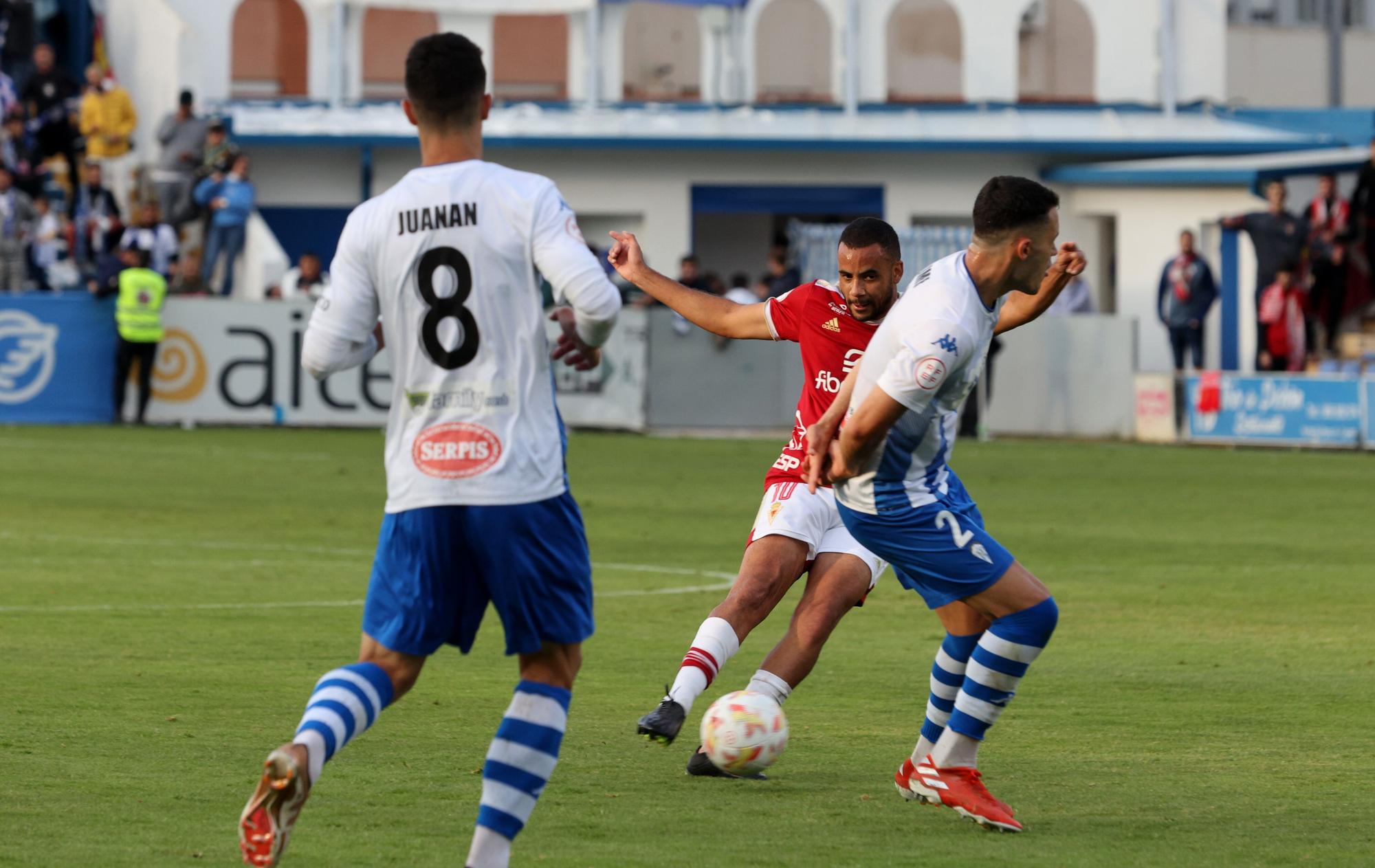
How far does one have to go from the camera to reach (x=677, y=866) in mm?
5711

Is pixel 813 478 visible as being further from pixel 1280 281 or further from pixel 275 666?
pixel 1280 281

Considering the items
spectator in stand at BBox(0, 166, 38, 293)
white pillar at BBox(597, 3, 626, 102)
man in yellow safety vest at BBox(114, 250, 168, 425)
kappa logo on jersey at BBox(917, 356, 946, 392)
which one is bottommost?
kappa logo on jersey at BBox(917, 356, 946, 392)

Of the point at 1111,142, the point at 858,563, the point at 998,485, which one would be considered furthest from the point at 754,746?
the point at 1111,142

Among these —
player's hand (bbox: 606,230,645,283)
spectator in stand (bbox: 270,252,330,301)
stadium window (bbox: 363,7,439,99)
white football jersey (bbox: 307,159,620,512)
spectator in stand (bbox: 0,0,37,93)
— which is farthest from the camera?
stadium window (bbox: 363,7,439,99)

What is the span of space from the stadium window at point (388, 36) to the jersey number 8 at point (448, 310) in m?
36.2

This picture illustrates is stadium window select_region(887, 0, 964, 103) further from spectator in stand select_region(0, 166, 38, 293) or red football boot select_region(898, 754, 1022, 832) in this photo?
Result: red football boot select_region(898, 754, 1022, 832)

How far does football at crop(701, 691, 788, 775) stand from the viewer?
680 cm

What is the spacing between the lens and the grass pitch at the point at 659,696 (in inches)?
241

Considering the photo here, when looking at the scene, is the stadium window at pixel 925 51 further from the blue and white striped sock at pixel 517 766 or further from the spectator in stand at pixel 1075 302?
the blue and white striped sock at pixel 517 766

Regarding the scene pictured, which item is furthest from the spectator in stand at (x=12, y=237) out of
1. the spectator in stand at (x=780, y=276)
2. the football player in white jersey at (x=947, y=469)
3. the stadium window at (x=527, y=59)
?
the football player in white jersey at (x=947, y=469)

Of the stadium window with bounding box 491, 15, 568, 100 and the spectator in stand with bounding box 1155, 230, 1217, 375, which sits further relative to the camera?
the stadium window with bounding box 491, 15, 568, 100

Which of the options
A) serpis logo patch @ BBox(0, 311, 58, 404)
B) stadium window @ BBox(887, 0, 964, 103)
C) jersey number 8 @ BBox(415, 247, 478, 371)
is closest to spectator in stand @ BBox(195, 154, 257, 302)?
serpis logo patch @ BBox(0, 311, 58, 404)

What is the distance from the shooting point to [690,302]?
730cm

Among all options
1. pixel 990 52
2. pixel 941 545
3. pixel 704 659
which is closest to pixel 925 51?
pixel 990 52
